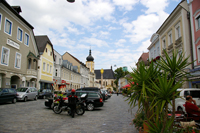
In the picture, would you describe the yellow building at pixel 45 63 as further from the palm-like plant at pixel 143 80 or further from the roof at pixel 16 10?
the palm-like plant at pixel 143 80

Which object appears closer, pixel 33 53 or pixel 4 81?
pixel 4 81

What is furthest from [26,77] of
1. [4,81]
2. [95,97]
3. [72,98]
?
[72,98]

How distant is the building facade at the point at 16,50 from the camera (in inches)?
859

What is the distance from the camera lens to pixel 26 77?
90.7 feet

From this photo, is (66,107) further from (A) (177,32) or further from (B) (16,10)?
(B) (16,10)

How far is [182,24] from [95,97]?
1311 centimetres

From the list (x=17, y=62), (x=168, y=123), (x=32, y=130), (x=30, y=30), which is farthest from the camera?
(x=30, y=30)

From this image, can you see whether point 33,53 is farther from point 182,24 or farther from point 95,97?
point 182,24

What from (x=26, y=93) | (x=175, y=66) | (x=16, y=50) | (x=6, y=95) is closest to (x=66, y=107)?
(x=6, y=95)

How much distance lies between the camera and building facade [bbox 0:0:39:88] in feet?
71.6

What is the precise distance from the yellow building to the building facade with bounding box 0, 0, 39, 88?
76.5 inches

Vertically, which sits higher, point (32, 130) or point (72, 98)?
point (72, 98)

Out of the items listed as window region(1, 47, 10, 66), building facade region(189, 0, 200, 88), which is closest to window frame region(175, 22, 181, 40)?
building facade region(189, 0, 200, 88)

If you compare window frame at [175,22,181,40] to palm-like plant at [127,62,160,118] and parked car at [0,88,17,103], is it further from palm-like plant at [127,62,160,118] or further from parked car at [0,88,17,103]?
parked car at [0,88,17,103]
